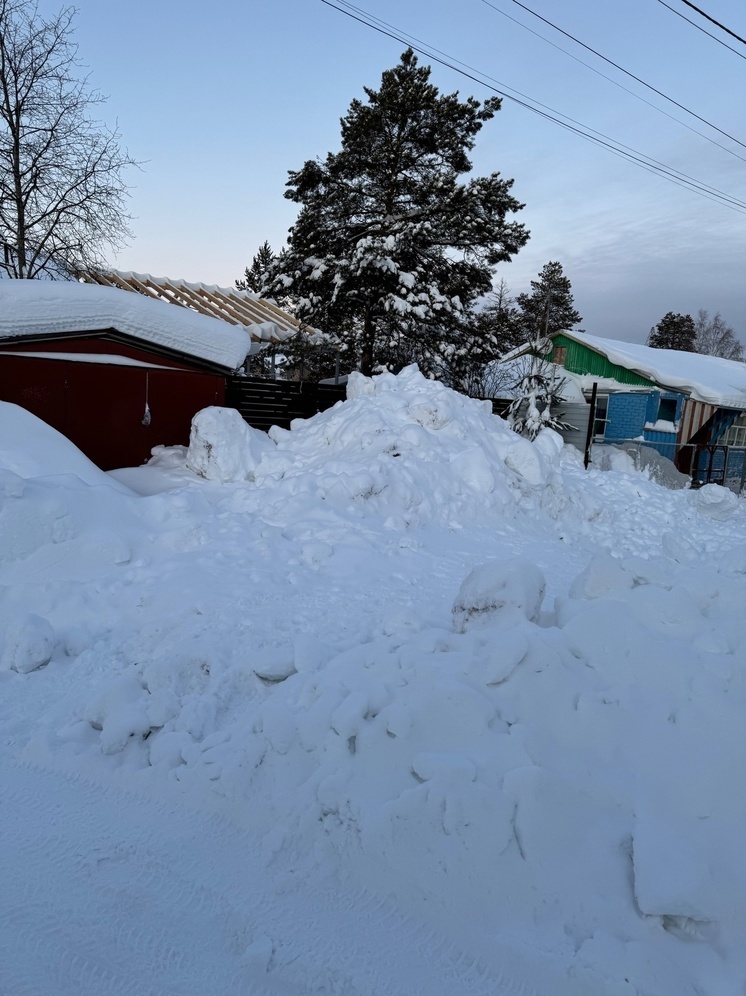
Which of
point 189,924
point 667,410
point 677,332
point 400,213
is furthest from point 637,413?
point 677,332

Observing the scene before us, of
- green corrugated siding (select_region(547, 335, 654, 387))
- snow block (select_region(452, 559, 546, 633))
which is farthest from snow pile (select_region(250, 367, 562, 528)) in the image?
green corrugated siding (select_region(547, 335, 654, 387))

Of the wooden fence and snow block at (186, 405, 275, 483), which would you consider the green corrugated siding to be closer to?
the wooden fence

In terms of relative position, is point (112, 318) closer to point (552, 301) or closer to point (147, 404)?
point (147, 404)

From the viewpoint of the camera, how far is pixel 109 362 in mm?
8805

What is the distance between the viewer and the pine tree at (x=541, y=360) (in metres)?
14.1

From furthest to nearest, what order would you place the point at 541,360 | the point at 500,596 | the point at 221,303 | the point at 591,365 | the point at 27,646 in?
the point at 591,365, the point at 541,360, the point at 221,303, the point at 500,596, the point at 27,646

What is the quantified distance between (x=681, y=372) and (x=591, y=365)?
2992mm

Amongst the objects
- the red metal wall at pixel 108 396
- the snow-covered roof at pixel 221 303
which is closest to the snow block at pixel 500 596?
the red metal wall at pixel 108 396

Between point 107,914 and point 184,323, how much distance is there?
8814 millimetres

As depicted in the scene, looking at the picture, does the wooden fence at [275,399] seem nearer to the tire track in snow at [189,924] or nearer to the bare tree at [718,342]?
the tire track in snow at [189,924]

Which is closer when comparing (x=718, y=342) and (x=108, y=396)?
(x=108, y=396)

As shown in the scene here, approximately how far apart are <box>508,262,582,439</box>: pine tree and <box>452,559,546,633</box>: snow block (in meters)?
9.83

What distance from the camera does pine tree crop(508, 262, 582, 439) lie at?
1405 centimetres

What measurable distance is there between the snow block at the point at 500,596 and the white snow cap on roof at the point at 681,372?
17327 millimetres
